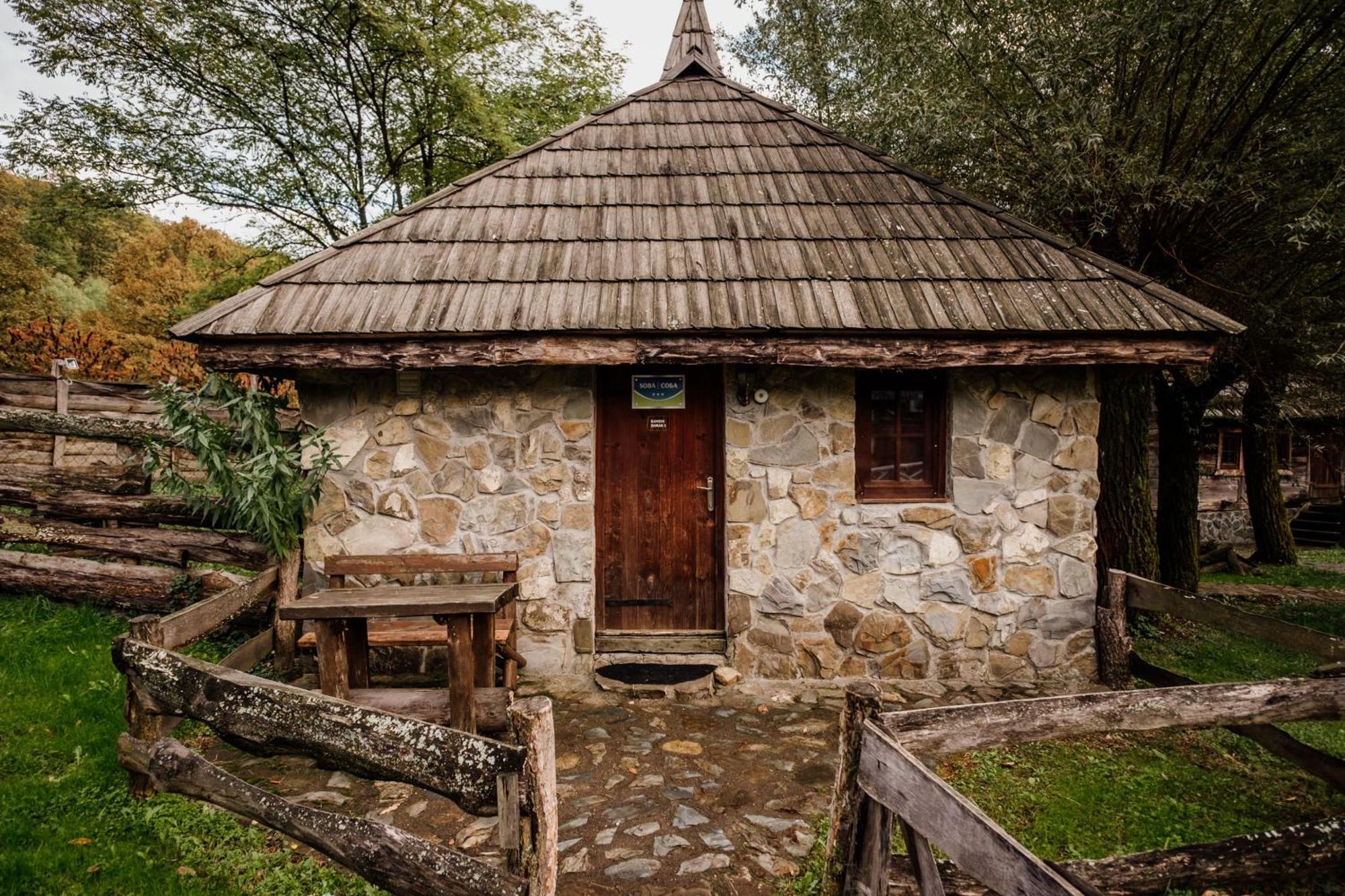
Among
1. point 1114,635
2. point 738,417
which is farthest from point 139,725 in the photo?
point 1114,635

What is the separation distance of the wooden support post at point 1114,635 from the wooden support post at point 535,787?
14.2ft

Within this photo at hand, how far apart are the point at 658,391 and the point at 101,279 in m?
25.5

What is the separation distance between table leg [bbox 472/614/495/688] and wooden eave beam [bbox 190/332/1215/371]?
5.36 ft

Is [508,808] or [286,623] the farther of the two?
[286,623]

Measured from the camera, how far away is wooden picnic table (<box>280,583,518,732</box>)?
3.53 meters

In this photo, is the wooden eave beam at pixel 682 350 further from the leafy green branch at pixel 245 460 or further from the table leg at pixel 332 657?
the table leg at pixel 332 657

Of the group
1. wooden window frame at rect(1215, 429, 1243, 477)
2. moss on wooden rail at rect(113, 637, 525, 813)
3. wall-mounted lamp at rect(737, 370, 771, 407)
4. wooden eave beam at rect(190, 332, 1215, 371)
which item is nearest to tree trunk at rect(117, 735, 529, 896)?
moss on wooden rail at rect(113, 637, 525, 813)

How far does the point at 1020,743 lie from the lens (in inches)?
90.0

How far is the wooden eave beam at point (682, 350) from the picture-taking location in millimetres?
4277

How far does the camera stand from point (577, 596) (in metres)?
4.82

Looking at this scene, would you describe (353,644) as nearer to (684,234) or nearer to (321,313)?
(321,313)

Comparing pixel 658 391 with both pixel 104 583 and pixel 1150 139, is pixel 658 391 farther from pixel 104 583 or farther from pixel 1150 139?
pixel 1150 139

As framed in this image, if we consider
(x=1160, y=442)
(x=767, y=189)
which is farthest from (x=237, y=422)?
(x=1160, y=442)

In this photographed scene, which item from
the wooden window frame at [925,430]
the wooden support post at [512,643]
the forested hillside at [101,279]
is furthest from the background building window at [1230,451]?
the forested hillside at [101,279]
